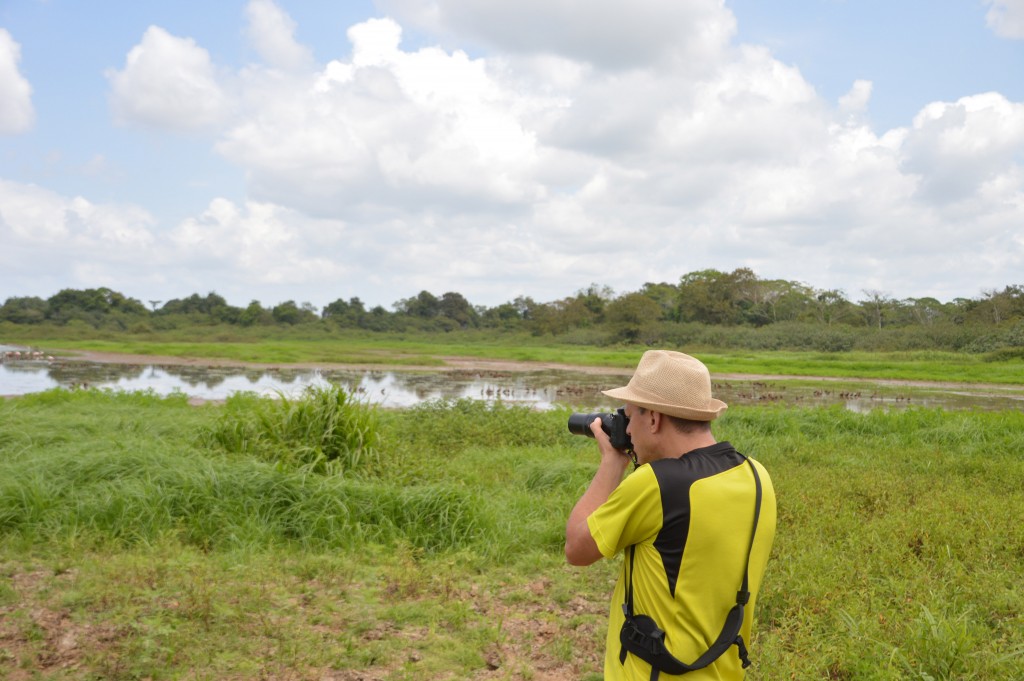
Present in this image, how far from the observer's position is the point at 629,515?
194 centimetres

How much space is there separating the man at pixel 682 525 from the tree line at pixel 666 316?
36586mm

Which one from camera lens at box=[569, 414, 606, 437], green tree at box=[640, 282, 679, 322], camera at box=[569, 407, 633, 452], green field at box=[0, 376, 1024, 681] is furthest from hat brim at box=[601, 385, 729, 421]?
green tree at box=[640, 282, 679, 322]

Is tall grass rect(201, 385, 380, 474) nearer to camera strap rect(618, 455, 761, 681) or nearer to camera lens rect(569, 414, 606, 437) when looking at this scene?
camera lens rect(569, 414, 606, 437)

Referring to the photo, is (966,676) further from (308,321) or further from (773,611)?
(308,321)

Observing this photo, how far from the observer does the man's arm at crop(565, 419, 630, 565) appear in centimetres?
204

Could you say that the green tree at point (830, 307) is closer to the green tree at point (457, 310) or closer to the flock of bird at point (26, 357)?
the green tree at point (457, 310)

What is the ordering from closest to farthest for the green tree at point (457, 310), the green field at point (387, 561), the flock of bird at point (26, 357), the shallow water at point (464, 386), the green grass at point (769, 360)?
1. the green field at point (387, 561)
2. the shallow water at point (464, 386)
3. the green grass at point (769, 360)
4. the flock of bird at point (26, 357)
5. the green tree at point (457, 310)

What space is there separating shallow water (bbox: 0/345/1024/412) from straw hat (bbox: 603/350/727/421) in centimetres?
1361

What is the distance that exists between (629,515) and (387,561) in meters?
3.57

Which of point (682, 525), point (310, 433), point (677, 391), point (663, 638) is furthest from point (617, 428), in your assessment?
point (310, 433)

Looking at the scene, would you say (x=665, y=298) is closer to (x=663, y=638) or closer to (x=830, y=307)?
(x=830, y=307)

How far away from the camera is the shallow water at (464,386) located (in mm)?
17891

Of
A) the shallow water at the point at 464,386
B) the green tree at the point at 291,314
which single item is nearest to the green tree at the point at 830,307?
the shallow water at the point at 464,386

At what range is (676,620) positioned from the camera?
1.96 m
